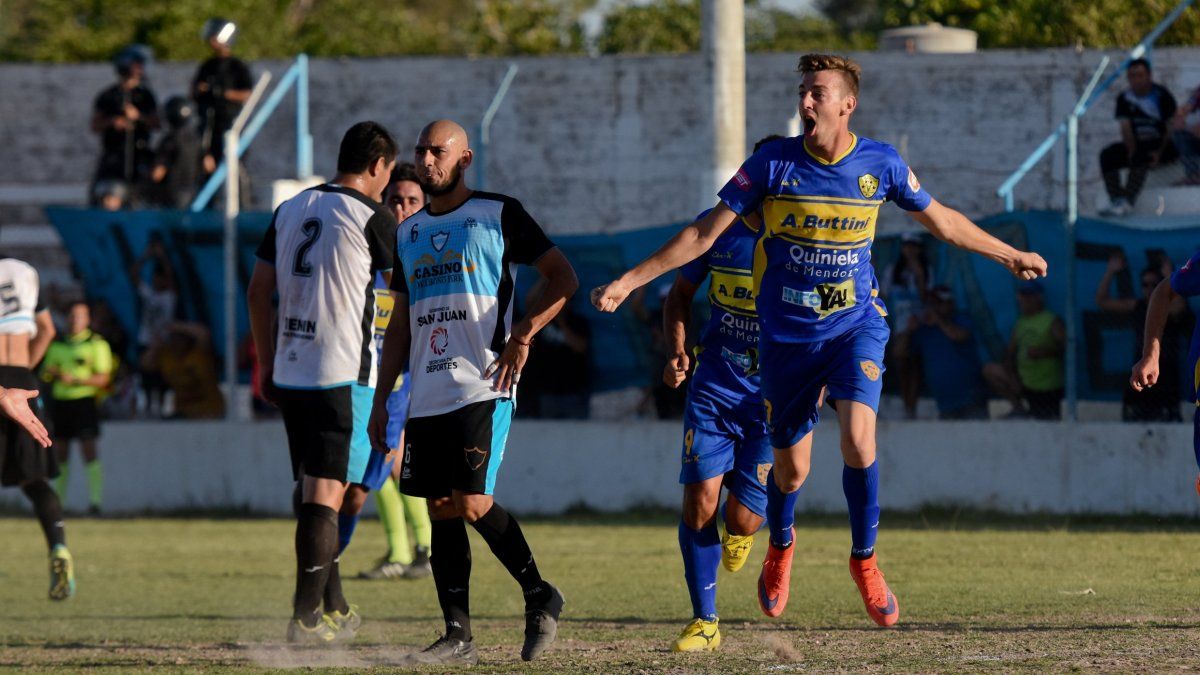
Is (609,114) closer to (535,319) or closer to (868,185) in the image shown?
(868,185)

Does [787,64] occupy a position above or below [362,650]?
above

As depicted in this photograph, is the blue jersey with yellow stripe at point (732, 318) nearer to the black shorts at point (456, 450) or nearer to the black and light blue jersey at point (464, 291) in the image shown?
the black and light blue jersey at point (464, 291)

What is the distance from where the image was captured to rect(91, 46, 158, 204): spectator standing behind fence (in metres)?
19.8

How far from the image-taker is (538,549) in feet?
42.4

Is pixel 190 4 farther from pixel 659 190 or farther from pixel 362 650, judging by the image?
pixel 362 650

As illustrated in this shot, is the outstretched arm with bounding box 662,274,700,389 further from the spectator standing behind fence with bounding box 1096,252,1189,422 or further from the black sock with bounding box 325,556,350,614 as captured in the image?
the spectator standing behind fence with bounding box 1096,252,1189,422

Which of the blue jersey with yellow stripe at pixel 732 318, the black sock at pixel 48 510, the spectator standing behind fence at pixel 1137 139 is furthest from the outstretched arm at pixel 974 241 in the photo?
the spectator standing behind fence at pixel 1137 139

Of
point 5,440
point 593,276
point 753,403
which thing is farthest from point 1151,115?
point 5,440

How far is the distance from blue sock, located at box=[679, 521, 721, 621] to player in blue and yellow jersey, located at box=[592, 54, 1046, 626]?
2.22ft

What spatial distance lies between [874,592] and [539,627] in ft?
4.84

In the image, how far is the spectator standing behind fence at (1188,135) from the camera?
46.6 ft

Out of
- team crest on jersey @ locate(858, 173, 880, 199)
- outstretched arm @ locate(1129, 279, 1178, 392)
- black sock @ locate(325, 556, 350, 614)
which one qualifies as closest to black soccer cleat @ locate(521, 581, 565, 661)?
black sock @ locate(325, 556, 350, 614)

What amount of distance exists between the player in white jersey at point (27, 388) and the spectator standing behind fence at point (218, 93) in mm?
7945

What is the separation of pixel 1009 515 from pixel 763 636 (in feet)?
21.8
